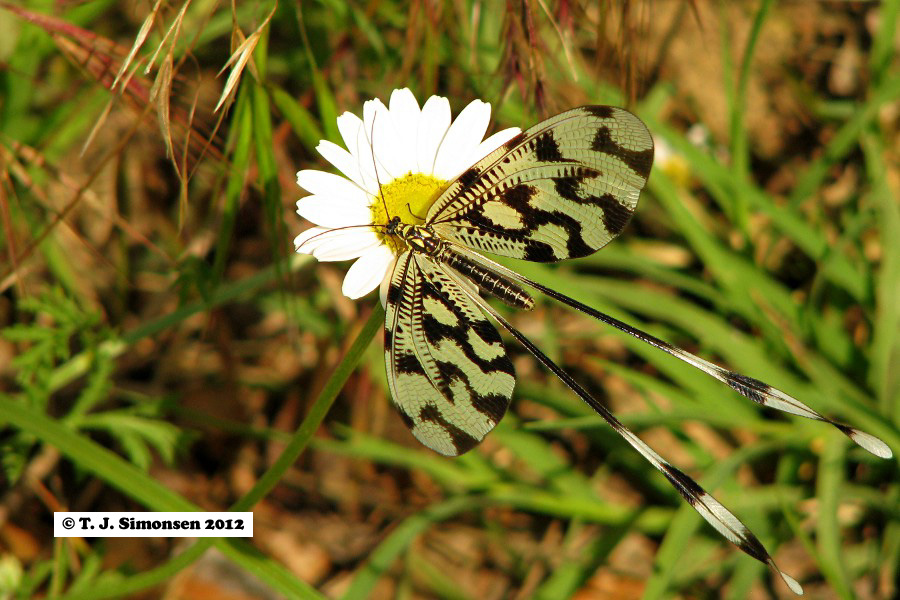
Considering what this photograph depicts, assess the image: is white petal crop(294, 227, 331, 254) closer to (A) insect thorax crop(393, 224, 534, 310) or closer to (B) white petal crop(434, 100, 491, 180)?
(A) insect thorax crop(393, 224, 534, 310)

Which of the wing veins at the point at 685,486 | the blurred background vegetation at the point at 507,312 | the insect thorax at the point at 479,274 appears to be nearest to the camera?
the wing veins at the point at 685,486

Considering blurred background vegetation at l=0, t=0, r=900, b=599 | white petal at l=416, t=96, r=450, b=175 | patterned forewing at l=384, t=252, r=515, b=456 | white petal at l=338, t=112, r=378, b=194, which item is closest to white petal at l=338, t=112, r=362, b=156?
white petal at l=338, t=112, r=378, b=194

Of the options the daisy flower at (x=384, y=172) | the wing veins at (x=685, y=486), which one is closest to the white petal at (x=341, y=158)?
the daisy flower at (x=384, y=172)

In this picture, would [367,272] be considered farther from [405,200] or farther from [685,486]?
[685,486]

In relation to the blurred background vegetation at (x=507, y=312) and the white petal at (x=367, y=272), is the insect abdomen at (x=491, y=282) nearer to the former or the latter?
the white petal at (x=367, y=272)

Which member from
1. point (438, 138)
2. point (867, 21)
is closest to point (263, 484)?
point (438, 138)

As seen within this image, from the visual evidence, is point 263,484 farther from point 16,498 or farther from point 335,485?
point 16,498
